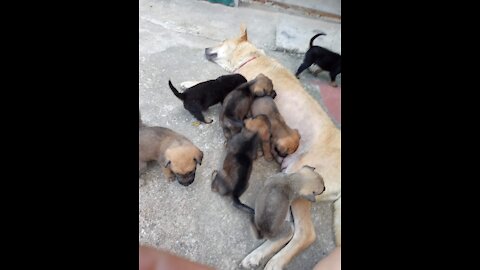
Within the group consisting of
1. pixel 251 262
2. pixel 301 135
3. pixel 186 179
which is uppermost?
pixel 301 135

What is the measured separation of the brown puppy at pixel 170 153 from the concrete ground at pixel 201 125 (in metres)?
0.17

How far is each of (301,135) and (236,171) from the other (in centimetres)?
77

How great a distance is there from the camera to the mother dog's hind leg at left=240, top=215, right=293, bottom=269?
265cm

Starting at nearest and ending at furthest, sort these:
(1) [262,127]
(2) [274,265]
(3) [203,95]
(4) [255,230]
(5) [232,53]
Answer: (2) [274,265]
(4) [255,230]
(1) [262,127]
(3) [203,95]
(5) [232,53]

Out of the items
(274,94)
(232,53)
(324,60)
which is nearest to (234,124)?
(274,94)

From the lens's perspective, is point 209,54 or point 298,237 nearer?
point 298,237

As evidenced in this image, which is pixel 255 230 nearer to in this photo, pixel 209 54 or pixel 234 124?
pixel 234 124

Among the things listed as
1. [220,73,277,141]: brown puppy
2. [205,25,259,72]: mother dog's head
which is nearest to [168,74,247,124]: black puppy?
[220,73,277,141]: brown puppy

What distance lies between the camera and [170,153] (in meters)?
2.89

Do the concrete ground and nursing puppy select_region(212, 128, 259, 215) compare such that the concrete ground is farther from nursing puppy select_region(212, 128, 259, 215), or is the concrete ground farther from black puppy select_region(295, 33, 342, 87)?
black puppy select_region(295, 33, 342, 87)

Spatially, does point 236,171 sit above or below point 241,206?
above

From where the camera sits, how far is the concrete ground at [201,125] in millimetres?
2771
